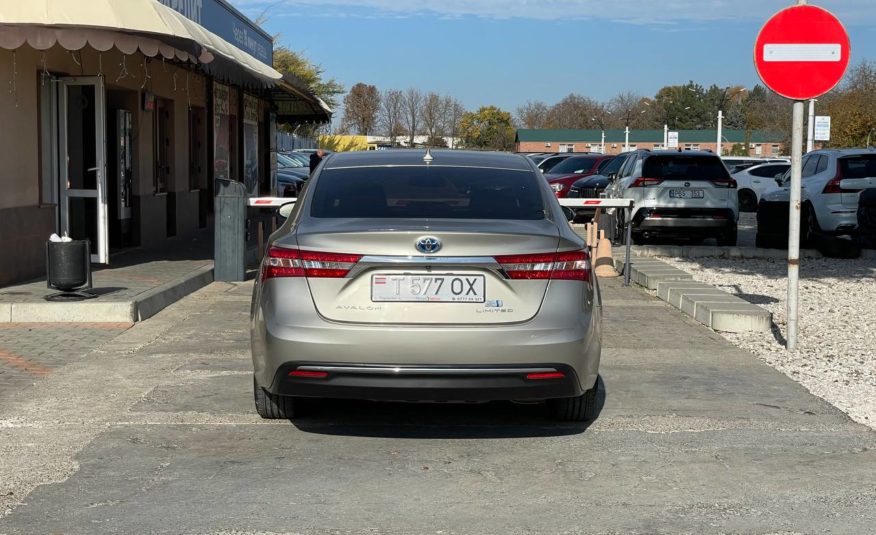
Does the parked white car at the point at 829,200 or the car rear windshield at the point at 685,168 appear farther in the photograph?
the car rear windshield at the point at 685,168

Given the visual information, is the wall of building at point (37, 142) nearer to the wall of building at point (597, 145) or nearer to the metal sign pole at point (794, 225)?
the metal sign pole at point (794, 225)

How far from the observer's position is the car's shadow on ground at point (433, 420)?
6266 mm

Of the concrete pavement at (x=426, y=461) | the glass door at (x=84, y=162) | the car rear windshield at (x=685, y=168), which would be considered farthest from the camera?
the car rear windshield at (x=685, y=168)

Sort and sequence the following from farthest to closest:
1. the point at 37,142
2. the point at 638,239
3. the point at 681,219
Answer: the point at 638,239 < the point at 681,219 < the point at 37,142

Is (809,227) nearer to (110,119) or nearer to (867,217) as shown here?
(867,217)

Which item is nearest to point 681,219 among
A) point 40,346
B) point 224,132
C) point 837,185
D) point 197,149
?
point 837,185

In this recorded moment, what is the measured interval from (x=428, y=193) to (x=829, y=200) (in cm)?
1243

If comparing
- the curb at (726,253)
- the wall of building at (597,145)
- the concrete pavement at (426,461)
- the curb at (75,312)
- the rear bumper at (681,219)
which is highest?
the wall of building at (597,145)

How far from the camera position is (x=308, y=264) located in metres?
5.58

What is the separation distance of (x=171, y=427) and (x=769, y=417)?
11.5 ft

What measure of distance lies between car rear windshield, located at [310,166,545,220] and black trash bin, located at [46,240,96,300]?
4363 millimetres

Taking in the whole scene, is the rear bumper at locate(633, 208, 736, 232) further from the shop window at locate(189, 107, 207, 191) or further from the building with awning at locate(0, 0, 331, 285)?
the shop window at locate(189, 107, 207, 191)

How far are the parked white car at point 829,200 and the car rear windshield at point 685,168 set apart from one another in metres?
0.94

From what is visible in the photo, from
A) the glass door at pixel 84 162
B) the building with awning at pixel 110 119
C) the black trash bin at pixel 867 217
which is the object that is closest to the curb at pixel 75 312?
the building with awning at pixel 110 119
